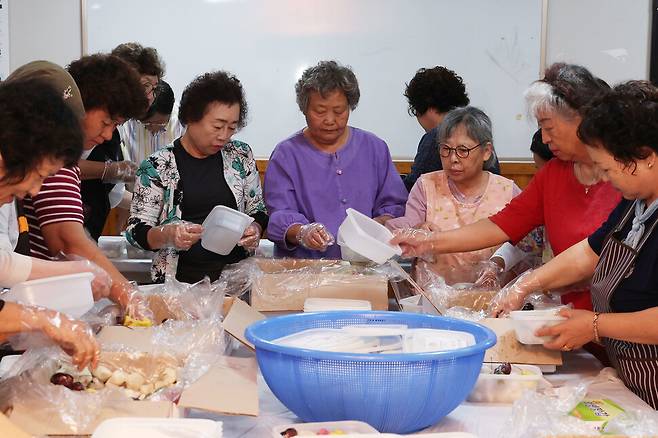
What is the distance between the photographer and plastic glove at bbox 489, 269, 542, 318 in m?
2.10

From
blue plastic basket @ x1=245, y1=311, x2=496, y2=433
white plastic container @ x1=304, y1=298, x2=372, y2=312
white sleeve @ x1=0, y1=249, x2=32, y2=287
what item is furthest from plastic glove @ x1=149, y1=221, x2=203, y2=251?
blue plastic basket @ x1=245, y1=311, x2=496, y2=433

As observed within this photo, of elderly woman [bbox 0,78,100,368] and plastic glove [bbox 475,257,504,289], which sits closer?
elderly woman [bbox 0,78,100,368]

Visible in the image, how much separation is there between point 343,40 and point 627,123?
347 centimetres

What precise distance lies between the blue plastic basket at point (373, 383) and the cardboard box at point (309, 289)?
752 mm

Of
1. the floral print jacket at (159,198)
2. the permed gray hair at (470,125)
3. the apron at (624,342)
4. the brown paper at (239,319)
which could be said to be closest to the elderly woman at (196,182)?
the floral print jacket at (159,198)

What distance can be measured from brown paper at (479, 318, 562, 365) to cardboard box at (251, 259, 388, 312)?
0.52 metres

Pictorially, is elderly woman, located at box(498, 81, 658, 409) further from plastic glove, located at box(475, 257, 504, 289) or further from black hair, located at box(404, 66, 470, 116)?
black hair, located at box(404, 66, 470, 116)

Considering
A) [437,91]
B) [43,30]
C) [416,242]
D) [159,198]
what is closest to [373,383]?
[416,242]

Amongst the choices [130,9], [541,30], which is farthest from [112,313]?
[541,30]

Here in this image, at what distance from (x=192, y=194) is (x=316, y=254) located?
0.50 m

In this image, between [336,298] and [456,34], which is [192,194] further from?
[456,34]

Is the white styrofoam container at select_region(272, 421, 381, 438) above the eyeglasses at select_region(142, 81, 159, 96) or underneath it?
underneath

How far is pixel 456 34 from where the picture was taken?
4.98m

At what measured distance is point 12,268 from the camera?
6.19ft
